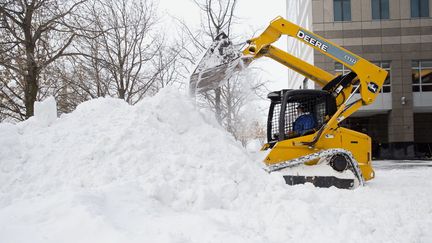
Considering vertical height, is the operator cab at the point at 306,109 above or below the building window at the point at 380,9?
below

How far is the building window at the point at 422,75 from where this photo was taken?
24562 mm

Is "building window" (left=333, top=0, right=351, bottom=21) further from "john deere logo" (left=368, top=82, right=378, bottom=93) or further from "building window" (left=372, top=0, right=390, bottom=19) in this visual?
"john deere logo" (left=368, top=82, right=378, bottom=93)

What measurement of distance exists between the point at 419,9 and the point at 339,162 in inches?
896

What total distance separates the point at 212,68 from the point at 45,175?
382 cm

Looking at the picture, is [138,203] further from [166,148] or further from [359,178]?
[359,178]

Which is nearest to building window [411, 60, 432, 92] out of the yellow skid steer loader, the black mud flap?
the yellow skid steer loader

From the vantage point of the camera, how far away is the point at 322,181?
709 centimetres

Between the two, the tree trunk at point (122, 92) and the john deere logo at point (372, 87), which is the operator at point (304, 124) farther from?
the tree trunk at point (122, 92)

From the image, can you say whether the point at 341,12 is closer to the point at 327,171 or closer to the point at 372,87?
the point at 372,87

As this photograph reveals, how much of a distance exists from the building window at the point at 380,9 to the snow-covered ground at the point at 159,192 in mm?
20857

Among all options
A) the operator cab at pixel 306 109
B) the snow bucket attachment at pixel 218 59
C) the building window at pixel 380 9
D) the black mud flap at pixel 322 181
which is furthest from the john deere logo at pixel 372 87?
the building window at pixel 380 9

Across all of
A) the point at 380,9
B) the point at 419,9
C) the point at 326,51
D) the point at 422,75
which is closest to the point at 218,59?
the point at 326,51

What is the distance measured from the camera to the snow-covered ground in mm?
3639

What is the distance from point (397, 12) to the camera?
80.8 ft
